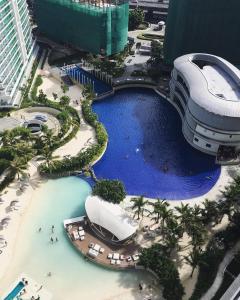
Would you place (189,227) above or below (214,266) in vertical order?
above

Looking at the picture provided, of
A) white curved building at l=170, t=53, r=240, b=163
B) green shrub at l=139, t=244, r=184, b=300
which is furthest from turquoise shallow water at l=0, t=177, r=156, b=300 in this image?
white curved building at l=170, t=53, r=240, b=163

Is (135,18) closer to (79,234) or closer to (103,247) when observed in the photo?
(79,234)

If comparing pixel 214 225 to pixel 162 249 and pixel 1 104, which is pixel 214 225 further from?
pixel 1 104

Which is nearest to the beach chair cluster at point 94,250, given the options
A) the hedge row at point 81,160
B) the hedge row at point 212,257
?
the hedge row at point 212,257

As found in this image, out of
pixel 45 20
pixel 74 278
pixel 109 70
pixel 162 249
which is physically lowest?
pixel 74 278

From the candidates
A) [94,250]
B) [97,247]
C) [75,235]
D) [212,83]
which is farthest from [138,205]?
[212,83]

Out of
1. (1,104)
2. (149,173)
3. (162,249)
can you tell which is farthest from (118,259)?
(1,104)

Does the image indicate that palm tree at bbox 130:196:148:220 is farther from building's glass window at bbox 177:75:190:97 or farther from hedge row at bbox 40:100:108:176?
building's glass window at bbox 177:75:190:97
